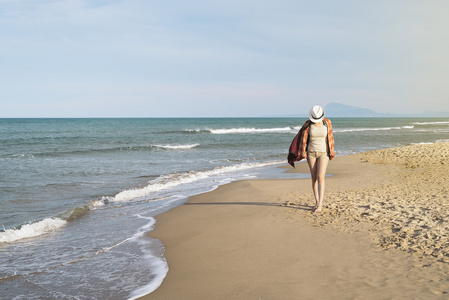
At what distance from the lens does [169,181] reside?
12.8m

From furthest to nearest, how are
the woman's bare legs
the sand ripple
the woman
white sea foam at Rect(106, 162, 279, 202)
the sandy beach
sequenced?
1. white sea foam at Rect(106, 162, 279, 202)
2. the woman's bare legs
3. the woman
4. the sand ripple
5. the sandy beach

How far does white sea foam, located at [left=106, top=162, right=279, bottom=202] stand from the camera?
10367 millimetres

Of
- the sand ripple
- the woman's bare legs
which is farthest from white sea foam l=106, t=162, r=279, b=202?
the woman's bare legs

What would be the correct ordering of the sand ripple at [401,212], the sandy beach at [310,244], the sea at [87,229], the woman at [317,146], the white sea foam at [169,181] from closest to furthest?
the sandy beach at [310,244] → the sea at [87,229] → the sand ripple at [401,212] → the woman at [317,146] → the white sea foam at [169,181]

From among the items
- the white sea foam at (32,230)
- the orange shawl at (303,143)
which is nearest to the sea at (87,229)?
the white sea foam at (32,230)

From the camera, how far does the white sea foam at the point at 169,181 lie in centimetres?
1037

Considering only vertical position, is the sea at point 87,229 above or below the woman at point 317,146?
below

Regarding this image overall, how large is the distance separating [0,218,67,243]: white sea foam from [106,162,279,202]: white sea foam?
235 cm

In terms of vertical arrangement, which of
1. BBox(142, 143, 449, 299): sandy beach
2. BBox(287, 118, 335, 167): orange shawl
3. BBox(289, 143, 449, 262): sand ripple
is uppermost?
BBox(287, 118, 335, 167): orange shawl

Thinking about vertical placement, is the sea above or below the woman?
below

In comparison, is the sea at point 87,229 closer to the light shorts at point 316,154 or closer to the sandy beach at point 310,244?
the sandy beach at point 310,244

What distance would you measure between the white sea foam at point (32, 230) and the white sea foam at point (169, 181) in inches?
92.6

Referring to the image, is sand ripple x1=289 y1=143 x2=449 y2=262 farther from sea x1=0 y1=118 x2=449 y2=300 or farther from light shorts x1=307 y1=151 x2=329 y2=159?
sea x1=0 y1=118 x2=449 y2=300

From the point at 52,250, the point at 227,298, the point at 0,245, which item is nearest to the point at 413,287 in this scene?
the point at 227,298
